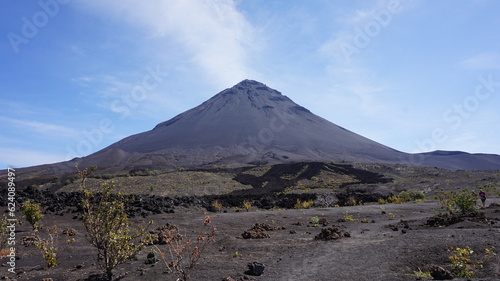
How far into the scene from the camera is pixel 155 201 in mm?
17375

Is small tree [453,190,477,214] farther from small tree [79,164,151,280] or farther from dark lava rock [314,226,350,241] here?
small tree [79,164,151,280]

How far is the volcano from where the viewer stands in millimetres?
84062

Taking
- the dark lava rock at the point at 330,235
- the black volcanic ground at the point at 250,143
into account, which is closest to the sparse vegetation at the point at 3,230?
the dark lava rock at the point at 330,235

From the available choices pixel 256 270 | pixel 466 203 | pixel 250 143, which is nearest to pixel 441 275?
pixel 256 270

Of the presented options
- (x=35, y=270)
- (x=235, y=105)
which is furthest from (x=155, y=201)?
(x=235, y=105)

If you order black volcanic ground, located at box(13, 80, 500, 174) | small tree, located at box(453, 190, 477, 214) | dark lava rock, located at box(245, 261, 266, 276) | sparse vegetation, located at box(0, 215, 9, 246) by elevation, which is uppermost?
black volcanic ground, located at box(13, 80, 500, 174)

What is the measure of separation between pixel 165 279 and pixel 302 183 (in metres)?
34.9

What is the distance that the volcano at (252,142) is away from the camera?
3310 inches

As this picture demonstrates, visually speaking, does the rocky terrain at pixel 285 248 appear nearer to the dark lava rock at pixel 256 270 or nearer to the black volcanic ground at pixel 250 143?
the dark lava rock at pixel 256 270

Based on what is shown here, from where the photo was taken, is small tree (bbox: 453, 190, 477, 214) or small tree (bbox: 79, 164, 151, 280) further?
small tree (bbox: 453, 190, 477, 214)

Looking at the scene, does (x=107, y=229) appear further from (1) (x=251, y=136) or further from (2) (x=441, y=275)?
(1) (x=251, y=136)

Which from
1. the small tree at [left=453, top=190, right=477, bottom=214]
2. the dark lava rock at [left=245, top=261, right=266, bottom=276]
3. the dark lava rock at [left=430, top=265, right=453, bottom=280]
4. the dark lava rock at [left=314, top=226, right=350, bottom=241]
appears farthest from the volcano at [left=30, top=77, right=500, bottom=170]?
the dark lava rock at [left=430, top=265, right=453, bottom=280]

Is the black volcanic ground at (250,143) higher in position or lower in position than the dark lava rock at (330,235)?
higher

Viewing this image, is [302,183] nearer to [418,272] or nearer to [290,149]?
[418,272]
